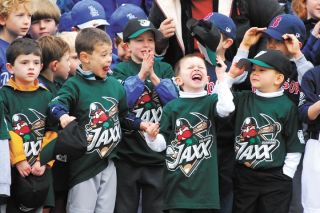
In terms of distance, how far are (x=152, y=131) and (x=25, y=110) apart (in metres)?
0.93

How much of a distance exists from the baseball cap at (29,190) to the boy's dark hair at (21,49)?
2.74ft

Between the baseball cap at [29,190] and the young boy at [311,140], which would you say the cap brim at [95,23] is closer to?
the baseball cap at [29,190]

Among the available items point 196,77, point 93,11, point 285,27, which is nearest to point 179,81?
point 196,77

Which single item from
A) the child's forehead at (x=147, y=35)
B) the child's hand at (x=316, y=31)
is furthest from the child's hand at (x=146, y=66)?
the child's hand at (x=316, y=31)

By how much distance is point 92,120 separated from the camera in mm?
5988

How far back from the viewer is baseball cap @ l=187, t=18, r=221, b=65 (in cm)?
618

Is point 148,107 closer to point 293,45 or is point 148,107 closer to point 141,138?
point 141,138

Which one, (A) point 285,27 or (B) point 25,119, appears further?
(A) point 285,27

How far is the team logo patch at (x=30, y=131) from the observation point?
5930 millimetres

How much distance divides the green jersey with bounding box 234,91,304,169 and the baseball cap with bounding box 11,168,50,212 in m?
1.44

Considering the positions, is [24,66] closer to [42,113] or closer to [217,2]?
[42,113]

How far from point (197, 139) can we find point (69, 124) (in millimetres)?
955

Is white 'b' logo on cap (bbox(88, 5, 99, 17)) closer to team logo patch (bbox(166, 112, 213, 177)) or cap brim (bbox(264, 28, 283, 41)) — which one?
cap brim (bbox(264, 28, 283, 41))

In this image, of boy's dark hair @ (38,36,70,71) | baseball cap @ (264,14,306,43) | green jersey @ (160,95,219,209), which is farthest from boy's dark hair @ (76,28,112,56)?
baseball cap @ (264,14,306,43)
